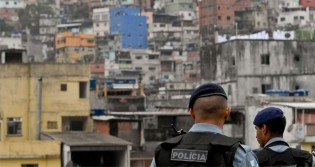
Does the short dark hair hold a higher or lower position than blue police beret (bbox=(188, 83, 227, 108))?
lower

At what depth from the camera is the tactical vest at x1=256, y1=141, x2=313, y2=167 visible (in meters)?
6.62

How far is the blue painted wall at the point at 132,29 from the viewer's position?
109m

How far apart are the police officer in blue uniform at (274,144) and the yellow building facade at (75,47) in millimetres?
95134

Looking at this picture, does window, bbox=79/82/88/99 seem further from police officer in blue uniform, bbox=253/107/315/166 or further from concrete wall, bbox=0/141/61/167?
police officer in blue uniform, bbox=253/107/315/166

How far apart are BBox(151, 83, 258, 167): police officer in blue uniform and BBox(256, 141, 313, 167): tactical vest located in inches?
63.8

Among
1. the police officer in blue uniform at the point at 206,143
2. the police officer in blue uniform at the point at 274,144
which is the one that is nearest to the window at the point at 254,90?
the police officer in blue uniform at the point at 274,144

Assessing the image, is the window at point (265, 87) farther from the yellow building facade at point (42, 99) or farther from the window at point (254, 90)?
the yellow building facade at point (42, 99)

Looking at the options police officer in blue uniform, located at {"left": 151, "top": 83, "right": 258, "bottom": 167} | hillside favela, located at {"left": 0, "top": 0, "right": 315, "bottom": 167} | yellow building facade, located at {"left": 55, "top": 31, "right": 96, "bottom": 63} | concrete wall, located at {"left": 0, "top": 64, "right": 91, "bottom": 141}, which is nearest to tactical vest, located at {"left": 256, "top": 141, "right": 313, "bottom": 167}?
police officer in blue uniform, located at {"left": 151, "top": 83, "right": 258, "bottom": 167}

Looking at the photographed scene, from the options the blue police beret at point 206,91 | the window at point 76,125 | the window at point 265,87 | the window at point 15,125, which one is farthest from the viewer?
the window at point 265,87

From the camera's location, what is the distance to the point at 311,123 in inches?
1425

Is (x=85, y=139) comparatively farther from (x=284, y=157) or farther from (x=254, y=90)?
(x=284, y=157)

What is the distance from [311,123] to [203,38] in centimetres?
7258

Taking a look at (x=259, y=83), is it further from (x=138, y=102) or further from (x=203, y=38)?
(x=203, y=38)

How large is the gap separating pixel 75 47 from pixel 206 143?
100 m
